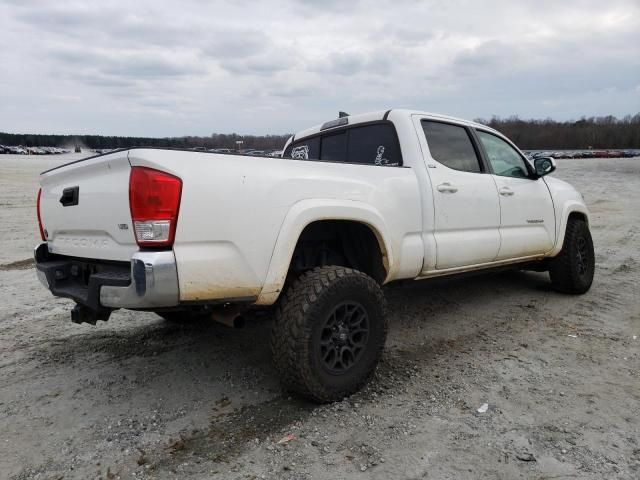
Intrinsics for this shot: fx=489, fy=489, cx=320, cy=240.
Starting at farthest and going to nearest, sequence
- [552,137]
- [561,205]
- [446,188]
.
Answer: [552,137] < [561,205] < [446,188]

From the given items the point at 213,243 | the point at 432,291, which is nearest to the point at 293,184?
the point at 213,243

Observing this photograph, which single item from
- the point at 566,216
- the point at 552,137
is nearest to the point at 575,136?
the point at 552,137

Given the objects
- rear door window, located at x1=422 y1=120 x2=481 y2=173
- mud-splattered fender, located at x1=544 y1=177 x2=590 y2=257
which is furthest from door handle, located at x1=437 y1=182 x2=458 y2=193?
mud-splattered fender, located at x1=544 y1=177 x2=590 y2=257

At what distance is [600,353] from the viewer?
385 centimetres

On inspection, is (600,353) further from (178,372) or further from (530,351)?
(178,372)

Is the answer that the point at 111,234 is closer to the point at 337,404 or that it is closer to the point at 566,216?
the point at 337,404

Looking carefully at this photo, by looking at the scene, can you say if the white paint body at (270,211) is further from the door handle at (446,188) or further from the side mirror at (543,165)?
the side mirror at (543,165)

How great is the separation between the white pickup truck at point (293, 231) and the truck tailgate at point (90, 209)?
1cm

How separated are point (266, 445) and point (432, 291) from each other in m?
3.50

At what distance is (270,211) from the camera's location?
2768 millimetres

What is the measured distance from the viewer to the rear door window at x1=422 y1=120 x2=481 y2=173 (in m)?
4.09

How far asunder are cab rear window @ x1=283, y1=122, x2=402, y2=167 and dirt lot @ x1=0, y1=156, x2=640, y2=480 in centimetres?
155

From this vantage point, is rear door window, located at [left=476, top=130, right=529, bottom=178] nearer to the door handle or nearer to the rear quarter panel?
the door handle

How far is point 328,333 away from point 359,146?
1.90 metres
